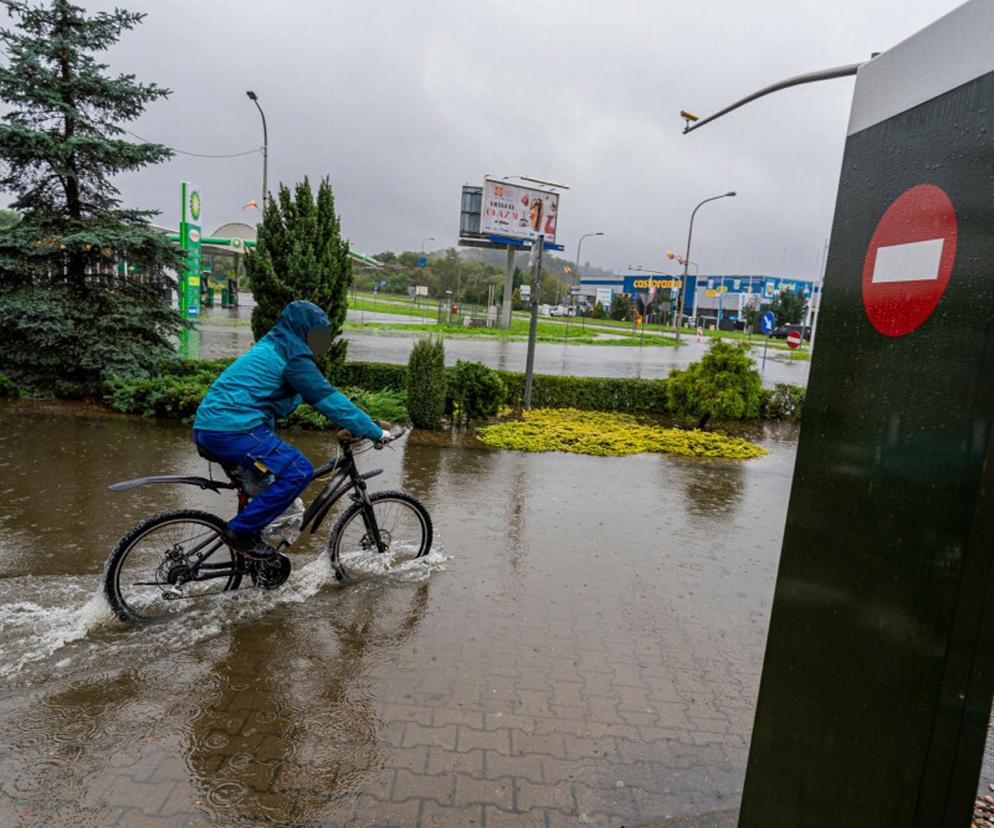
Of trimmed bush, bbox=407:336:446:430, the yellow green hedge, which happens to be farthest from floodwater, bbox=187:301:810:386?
trimmed bush, bbox=407:336:446:430

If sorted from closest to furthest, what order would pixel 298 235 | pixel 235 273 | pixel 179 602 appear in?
pixel 179 602 → pixel 298 235 → pixel 235 273

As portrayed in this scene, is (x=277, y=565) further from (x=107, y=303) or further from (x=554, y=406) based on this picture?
(x=554, y=406)

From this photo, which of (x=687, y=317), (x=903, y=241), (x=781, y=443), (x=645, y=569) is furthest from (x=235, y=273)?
(x=687, y=317)

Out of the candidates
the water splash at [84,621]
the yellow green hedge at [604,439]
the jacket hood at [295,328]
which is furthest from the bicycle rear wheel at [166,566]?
the yellow green hedge at [604,439]

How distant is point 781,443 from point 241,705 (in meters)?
10.6

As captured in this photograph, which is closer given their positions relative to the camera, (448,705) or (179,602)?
(448,705)

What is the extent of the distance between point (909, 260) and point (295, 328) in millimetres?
3235

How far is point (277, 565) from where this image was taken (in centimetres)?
440

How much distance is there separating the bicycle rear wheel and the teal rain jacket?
1.99 feet

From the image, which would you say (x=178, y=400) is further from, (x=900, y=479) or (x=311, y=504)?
(x=900, y=479)

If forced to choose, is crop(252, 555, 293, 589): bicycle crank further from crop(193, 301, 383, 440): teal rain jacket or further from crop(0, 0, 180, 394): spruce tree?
crop(0, 0, 180, 394): spruce tree

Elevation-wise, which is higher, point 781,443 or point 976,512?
point 976,512

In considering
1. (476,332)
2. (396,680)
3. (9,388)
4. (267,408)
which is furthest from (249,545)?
(476,332)

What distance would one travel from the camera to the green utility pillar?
133cm
